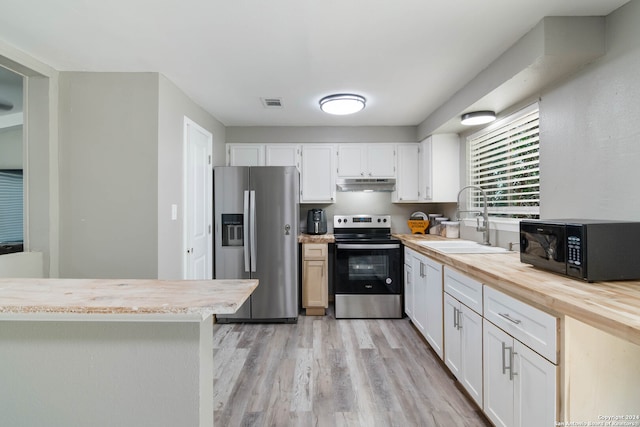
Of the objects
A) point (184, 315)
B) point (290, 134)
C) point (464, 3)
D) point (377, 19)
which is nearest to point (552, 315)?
point (184, 315)

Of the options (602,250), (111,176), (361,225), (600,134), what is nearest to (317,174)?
(361,225)

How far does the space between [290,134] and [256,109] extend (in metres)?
0.77

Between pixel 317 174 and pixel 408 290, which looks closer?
pixel 408 290

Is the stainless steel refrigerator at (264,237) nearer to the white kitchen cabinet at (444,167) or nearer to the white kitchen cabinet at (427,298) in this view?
the white kitchen cabinet at (427,298)

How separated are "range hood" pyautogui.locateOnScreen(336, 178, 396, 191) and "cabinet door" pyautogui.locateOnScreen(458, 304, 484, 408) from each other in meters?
2.15

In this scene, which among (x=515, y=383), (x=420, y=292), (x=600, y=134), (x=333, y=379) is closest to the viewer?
(x=515, y=383)

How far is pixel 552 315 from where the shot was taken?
1.22 m

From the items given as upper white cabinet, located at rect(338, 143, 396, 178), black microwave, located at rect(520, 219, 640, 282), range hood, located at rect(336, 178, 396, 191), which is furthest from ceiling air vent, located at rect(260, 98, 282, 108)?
black microwave, located at rect(520, 219, 640, 282)

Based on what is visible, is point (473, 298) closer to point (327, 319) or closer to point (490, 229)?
point (490, 229)

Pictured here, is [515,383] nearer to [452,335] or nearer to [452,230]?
[452,335]

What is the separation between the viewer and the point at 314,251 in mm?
3547

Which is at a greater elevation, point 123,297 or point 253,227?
point 253,227

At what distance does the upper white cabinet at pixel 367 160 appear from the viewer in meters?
3.93

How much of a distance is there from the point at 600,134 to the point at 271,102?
2.51 m
